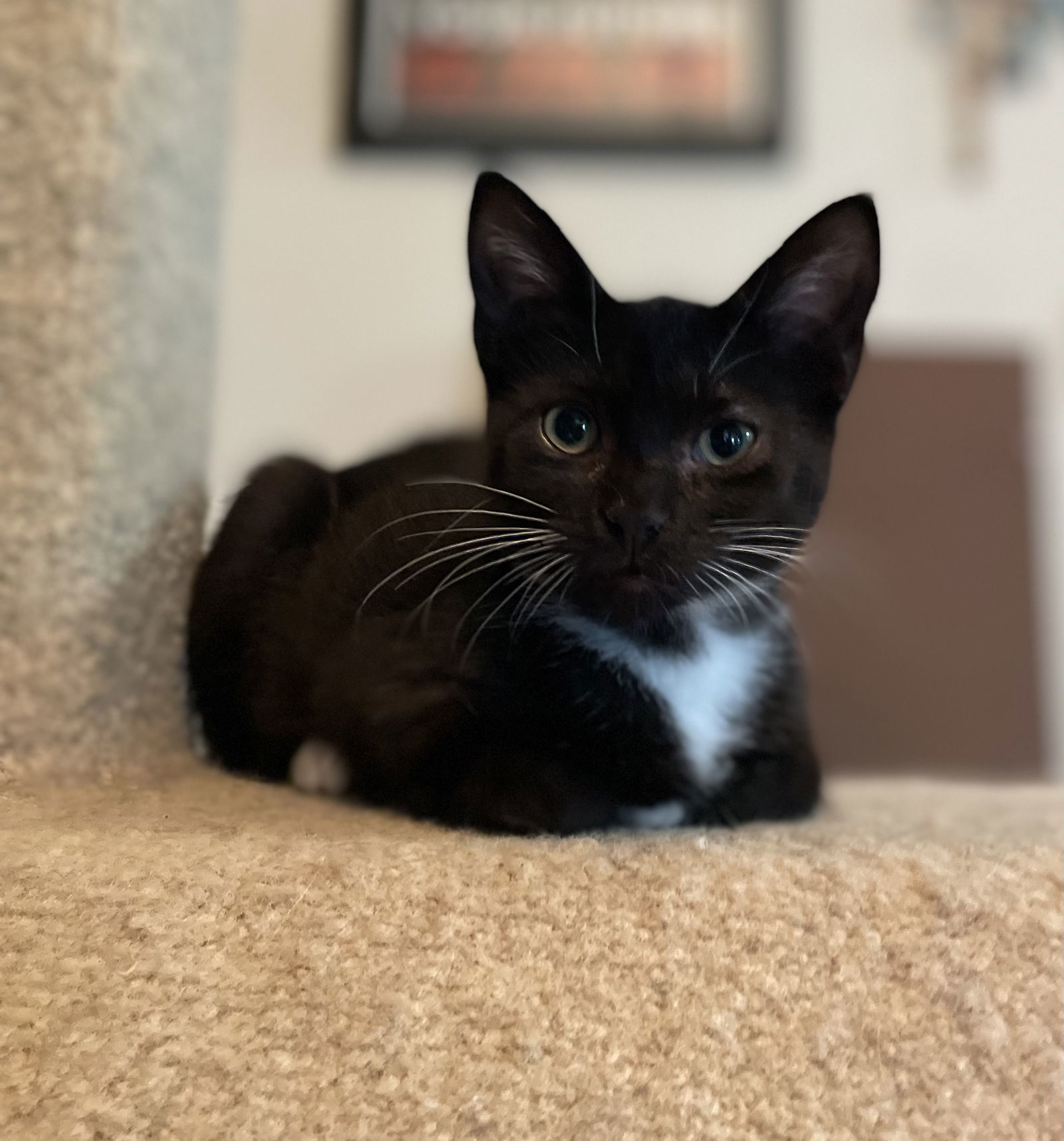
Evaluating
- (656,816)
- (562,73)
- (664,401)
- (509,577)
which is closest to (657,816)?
(656,816)

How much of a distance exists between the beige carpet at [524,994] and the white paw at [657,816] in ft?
0.55

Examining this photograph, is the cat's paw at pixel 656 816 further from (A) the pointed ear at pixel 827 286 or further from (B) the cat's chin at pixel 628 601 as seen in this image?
(A) the pointed ear at pixel 827 286

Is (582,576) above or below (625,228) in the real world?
below

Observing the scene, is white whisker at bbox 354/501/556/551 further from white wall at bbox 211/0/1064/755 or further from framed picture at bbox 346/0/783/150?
framed picture at bbox 346/0/783/150

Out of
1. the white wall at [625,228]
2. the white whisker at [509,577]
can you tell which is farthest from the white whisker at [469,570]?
the white wall at [625,228]

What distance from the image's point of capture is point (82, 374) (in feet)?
2.62

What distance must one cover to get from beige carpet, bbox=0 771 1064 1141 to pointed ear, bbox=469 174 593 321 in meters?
0.43

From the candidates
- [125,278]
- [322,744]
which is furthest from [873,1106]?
[125,278]

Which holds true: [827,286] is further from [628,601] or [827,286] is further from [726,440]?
[628,601]

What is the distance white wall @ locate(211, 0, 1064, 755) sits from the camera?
1.89 m

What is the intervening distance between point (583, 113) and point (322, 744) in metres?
1.42

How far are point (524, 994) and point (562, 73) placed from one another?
5.63 ft

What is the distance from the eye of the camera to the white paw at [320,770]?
86cm

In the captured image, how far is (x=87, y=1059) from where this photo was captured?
1.83 ft
